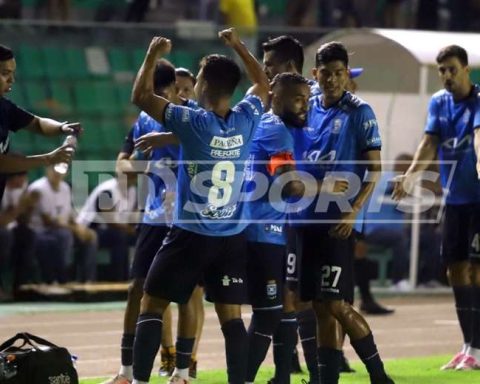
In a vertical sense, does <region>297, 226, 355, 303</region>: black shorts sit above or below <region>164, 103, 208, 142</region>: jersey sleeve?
below

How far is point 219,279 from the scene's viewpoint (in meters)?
8.72

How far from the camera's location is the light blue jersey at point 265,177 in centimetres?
897

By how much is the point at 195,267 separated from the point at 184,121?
0.92m

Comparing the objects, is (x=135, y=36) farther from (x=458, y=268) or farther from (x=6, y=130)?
(x=6, y=130)

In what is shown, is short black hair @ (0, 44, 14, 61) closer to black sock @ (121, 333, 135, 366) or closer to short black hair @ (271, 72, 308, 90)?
short black hair @ (271, 72, 308, 90)

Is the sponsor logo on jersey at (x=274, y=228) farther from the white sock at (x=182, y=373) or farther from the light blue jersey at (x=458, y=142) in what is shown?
the light blue jersey at (x=458, y=142)

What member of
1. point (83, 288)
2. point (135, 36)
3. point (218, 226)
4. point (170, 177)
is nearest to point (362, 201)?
point (218, 226)

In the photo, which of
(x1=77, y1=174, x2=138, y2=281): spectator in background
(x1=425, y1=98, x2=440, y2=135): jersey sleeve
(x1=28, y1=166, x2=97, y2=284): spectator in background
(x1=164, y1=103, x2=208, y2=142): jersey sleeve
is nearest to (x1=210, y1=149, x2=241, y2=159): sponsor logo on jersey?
(x1=164, y1=103, x2=208, y2=142): jersey sleeve

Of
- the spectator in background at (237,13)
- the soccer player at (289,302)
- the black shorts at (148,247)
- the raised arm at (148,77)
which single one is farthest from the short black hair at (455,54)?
the spectator in background at (237,13)

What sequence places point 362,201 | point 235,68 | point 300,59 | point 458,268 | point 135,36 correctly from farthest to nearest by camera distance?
point 135,36 < point 458,268 < point 300,59 < point 362,201 < point 235,68

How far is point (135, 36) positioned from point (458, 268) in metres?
9.22

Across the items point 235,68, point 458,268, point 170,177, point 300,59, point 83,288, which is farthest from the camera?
point 83,288

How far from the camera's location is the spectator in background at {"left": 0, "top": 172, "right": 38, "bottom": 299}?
634 inches

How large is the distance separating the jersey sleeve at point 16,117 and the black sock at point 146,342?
1651mm
